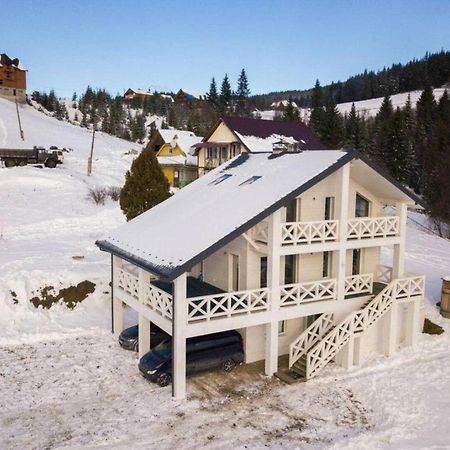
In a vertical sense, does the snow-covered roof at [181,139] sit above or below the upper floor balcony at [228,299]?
above

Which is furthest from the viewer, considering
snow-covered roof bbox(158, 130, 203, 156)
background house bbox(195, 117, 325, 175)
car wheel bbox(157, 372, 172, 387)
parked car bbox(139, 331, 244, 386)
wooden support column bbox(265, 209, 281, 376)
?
snow-covered roof bbox(158, 130, 203, 156)

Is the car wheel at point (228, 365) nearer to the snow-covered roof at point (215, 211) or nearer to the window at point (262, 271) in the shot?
the window at point (262, 271)

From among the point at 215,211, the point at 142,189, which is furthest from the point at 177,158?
the point at 215,211

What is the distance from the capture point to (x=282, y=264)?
17.9 meters

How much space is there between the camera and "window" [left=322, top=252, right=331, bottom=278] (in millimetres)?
18922

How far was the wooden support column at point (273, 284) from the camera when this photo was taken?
15945 millimetres

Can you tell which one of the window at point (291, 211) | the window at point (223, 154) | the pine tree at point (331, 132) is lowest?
the window at point (291, 211)

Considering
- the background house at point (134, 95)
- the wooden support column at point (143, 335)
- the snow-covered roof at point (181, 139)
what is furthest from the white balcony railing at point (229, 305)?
the background house at point (134, 95)

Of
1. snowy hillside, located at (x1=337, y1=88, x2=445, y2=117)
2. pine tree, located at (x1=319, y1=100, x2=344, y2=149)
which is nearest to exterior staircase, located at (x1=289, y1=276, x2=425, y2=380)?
pine tree, located at (x1=319, y1=100, x2=344, y2=149)

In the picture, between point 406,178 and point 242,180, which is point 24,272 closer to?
point 242,180

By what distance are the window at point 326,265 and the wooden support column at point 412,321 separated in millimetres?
3718

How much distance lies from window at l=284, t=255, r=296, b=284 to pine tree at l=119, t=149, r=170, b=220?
10.1 meters

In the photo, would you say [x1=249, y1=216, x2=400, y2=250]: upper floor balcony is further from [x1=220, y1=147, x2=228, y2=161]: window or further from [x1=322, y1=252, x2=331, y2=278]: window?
[x1=220, y1=147, x2=228, y2=161]: window

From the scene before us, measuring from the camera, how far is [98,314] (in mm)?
21703
